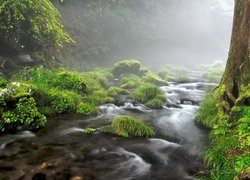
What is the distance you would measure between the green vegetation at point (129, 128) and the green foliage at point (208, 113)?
226cm

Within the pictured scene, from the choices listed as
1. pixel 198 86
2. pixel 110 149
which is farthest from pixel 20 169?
pixel 198 86

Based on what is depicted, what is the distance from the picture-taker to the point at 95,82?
52.9 feet

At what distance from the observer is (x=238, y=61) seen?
8938mm

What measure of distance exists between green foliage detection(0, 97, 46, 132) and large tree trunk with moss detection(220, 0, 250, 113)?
20.1ft

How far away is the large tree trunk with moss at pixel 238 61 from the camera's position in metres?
8.66

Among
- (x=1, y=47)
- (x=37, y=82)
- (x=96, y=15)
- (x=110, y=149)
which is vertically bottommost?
(x=110, y=149)

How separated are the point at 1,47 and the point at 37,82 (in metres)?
5.09

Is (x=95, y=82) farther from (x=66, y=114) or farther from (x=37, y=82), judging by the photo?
(x=66, y=114)

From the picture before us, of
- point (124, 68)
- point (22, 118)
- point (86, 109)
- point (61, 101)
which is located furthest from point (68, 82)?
point (124, 68)

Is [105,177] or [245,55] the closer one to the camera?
[105,177]

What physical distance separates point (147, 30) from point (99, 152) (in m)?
36.3

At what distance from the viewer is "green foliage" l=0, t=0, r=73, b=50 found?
13811 mm

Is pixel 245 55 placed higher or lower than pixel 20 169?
higher

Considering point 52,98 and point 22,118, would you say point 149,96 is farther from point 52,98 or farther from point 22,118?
point 22,118
